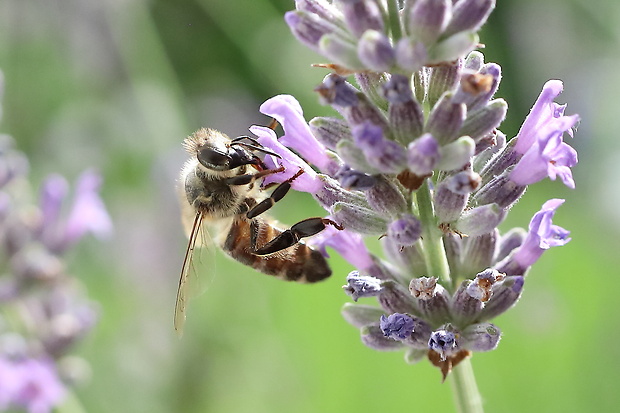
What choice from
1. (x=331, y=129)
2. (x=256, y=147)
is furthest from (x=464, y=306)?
(x=256, y=147)

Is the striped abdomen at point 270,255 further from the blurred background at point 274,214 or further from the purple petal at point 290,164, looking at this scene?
the purple petal at point 290,164

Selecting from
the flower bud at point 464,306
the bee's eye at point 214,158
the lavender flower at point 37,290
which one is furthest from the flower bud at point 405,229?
the lavender flower at point 37,290

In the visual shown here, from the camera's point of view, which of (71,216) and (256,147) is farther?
(71,216)

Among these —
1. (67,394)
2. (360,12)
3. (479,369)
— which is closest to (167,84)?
(67,394)

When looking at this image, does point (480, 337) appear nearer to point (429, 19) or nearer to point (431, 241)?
point (431, 241)

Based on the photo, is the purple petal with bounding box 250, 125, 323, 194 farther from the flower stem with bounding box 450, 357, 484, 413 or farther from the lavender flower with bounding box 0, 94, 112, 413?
the lavender flower with bounding box 0, 94, 112, 413

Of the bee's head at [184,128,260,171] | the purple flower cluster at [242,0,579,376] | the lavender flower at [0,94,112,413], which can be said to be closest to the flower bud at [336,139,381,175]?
the purple flower cluster at [242,0,579,376]

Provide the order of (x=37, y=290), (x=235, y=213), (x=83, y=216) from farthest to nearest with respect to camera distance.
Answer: (x=83, y=216) < (x=37, y=290) < (x=235, y=213)
